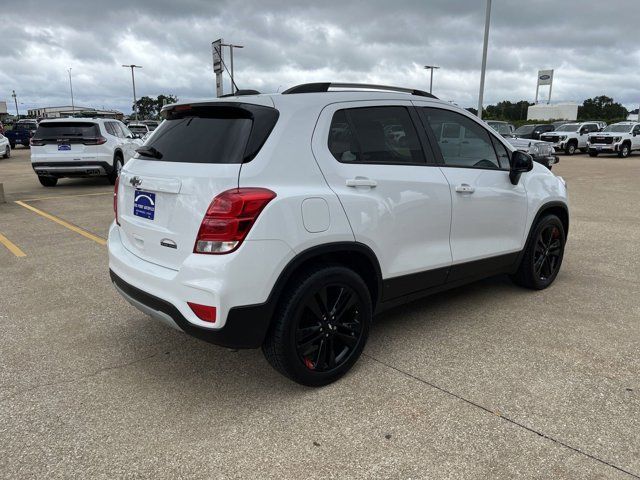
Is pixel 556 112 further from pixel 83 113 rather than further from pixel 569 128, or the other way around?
pixel 83 113

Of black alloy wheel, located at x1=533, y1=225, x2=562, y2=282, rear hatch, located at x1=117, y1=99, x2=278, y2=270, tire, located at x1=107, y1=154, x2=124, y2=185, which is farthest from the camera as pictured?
tire, located at x1=107, y1=154, x2=124, y2=185

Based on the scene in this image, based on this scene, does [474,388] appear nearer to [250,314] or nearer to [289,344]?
[289,344]

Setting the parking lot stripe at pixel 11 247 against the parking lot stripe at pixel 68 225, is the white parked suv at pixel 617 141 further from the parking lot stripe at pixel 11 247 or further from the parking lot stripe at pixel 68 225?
the parking lot stripe at pixel 11 247

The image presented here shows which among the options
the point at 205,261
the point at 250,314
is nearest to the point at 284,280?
the point at 250,314

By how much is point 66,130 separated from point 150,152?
1017 cm

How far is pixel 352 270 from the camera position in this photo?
10.5ft

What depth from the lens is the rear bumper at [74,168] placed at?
12.1 meters

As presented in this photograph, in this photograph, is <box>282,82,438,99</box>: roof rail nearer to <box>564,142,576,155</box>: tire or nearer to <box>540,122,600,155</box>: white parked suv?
<box>540,122,600,155</box>: white parked suv

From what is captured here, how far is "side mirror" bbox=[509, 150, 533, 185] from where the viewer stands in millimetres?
4188

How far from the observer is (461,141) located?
4.02m

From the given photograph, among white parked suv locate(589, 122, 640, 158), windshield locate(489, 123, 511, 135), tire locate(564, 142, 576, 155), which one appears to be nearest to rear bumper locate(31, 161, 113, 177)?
windshield locate(489, 123, 511, 135)

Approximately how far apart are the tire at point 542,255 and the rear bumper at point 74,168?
406 inches

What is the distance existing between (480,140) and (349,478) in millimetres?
2854

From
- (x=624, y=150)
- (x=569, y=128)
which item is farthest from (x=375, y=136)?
(x=569, y=128)
